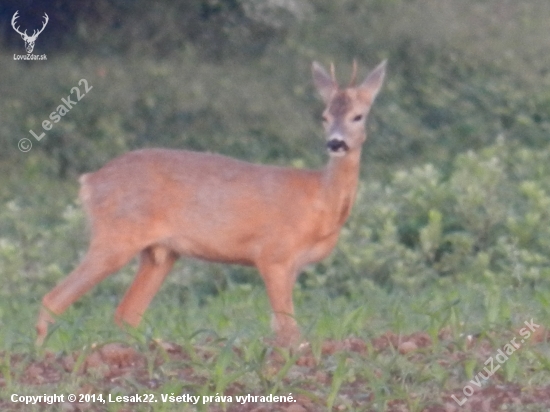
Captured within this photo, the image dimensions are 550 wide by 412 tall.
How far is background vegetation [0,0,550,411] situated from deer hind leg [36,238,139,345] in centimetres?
30

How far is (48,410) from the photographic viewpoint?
5.38 meters

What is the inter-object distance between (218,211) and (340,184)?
2.36ft

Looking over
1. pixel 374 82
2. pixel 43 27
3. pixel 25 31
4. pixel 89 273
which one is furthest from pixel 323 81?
pixel 43 27

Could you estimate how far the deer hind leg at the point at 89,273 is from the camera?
7.41 m

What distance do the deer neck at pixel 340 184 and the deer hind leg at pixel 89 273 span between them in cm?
115

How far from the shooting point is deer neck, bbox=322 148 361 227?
305 inches

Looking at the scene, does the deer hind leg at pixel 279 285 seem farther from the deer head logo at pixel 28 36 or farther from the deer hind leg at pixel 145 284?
the deer head logo at pixel 28 36

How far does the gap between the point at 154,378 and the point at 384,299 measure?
3.02 metres

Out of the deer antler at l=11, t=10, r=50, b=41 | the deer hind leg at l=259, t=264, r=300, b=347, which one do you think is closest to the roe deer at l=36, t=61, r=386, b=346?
the deer hind leg at l=259, t=264, r=300, b=347

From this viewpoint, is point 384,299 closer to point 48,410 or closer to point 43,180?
point 48,410

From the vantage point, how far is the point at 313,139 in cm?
1413

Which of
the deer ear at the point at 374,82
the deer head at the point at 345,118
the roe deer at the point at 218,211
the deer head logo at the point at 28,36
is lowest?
the roe deer at the point at 218,211

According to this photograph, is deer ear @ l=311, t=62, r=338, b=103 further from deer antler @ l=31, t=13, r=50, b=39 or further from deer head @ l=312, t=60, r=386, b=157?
deer antler @ l=31, t=13, r=50, b=39

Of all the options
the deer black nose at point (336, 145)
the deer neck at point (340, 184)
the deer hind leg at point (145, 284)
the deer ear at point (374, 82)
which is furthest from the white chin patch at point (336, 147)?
the deer hind leg at point (145, 284)
